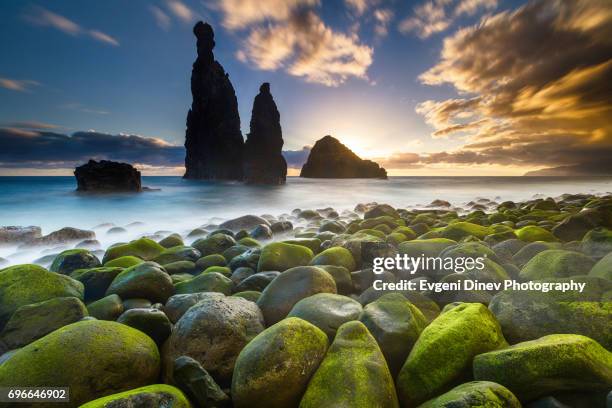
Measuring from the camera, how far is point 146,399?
195 centimetres

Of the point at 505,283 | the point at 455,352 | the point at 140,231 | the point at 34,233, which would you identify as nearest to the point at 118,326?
the point at 455,352

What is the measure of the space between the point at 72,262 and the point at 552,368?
667 centimetres

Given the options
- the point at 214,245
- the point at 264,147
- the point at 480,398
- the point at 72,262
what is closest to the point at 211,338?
the point at 480,398

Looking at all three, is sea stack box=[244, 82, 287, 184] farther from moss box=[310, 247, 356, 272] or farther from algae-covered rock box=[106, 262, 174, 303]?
algae-covered rock box=[106, 262, 174, 303]

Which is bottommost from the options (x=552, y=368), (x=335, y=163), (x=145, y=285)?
(x=145, y=285)

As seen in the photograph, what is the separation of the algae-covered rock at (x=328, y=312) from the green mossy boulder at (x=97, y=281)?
124 inches

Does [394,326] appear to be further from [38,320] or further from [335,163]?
[335,163]

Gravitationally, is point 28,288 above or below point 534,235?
below

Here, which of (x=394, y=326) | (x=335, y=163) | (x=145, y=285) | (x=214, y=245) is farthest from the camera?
(x=335, y=163)

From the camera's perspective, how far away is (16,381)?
2277mm

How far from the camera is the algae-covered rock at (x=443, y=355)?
6.97ft

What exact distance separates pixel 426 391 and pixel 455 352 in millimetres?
314

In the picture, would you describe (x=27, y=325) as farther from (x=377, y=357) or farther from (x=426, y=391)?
(x=426, y=391)

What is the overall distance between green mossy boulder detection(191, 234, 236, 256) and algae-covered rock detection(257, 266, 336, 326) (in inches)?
129
